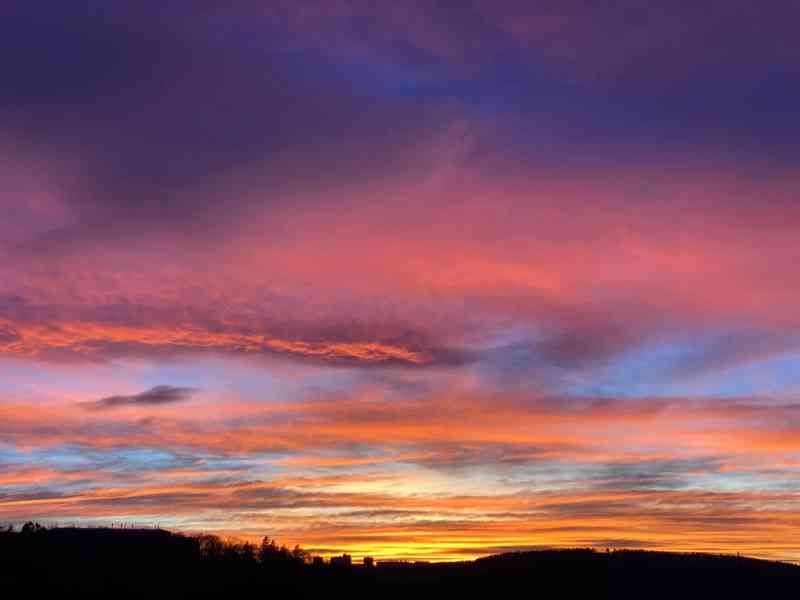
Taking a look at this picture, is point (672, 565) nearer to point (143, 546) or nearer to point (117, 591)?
point (143, 546)

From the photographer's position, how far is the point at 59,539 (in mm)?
82250

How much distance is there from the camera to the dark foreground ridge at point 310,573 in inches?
2559

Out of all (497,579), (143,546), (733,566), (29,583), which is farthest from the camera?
(733,566)

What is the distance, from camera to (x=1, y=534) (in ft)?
261

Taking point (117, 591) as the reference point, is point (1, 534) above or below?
above

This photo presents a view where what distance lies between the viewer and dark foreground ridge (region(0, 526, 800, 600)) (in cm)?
6500

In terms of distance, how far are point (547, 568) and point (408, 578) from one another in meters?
26.0

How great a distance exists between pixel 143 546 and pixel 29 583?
85.1 ft

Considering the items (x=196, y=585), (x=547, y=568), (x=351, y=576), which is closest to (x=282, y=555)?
(x=351, y=576)

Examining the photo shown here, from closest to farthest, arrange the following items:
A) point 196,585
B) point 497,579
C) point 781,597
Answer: point 196,585
point 497,579
point 781,597

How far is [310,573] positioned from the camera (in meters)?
87.8

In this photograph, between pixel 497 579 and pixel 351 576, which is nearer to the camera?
pixel 351 576

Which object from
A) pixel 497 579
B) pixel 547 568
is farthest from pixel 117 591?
pixel 547 568

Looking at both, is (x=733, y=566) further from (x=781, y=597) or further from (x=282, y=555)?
(x=282, y=555)
